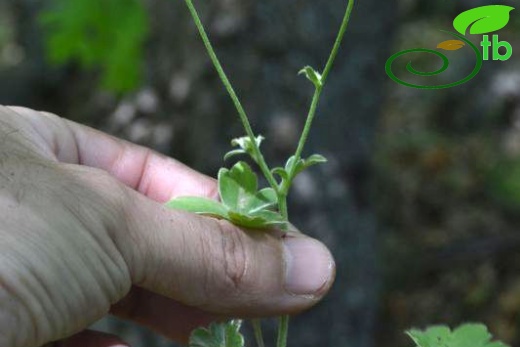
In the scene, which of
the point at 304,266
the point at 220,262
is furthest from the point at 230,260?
the point at 304,266

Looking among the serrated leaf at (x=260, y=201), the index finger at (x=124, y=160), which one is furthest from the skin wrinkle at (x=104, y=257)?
the index finger at (x=124, y=160)

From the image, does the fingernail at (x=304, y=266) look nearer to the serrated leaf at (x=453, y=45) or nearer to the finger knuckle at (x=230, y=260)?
the finger knuckle at (x=230, y=260)

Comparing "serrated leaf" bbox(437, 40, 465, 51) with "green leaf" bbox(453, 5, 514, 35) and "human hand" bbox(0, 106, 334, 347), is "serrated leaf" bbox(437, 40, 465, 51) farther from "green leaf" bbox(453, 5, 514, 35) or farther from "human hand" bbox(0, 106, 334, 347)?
"human hand" bbox(0, 106, 334, 347)

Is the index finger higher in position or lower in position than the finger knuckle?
higher

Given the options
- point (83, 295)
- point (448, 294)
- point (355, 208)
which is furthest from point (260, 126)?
point (448, 294)

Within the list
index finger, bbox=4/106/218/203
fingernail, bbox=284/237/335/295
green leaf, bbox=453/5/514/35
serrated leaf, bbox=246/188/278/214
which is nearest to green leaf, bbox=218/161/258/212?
serrated leaf, bbox=246/188/278/214

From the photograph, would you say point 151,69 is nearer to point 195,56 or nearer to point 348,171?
point 195,56
